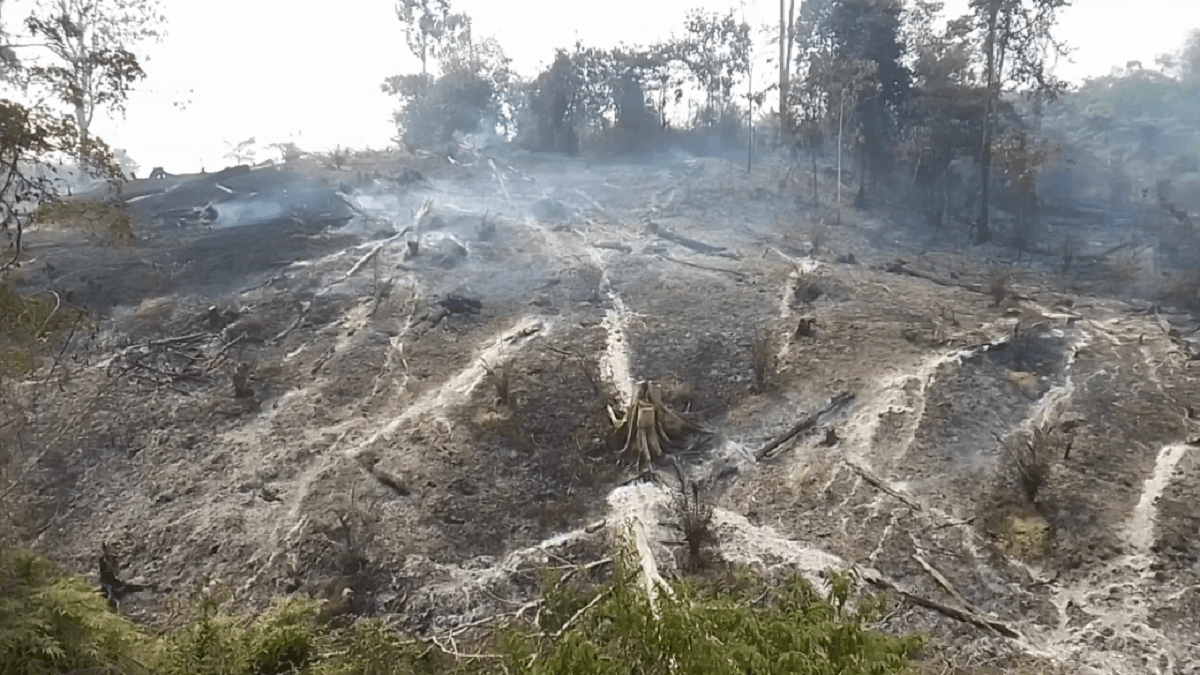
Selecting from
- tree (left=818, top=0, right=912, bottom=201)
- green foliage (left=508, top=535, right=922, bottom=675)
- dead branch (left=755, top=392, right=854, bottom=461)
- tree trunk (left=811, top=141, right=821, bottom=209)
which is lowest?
dead branch (left=755, top=392, right=854, bottom=461)

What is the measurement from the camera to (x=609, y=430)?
29.3 ft

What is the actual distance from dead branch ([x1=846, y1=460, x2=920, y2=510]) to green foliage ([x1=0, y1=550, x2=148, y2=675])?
22.2 ft

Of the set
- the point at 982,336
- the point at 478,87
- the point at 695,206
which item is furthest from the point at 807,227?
the point at 478,87

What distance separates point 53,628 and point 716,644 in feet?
13.5

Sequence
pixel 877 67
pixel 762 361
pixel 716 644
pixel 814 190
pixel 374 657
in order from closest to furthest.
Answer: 1. pixel 716 644
2. pixel 374 657
3. pixel 762 361
4. pixel 877 67
5. pixel 814 190

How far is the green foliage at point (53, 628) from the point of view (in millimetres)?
3904

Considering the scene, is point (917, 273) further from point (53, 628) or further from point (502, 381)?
point (53, 628)

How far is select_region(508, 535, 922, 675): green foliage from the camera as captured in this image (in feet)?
8.83

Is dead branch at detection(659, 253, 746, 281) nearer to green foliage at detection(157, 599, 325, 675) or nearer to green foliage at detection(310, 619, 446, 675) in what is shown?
green foliage at detection(310, 619, 446, 675)

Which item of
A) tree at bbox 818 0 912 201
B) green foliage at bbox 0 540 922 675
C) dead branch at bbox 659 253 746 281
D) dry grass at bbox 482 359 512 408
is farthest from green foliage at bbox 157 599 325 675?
tree at bbox 818 0 912 201

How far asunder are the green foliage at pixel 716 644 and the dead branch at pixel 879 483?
174 inches

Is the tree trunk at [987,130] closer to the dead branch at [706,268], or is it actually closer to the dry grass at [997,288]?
the dry grass at [997,288]

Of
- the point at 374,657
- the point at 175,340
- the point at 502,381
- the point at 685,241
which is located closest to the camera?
the point at 374,657

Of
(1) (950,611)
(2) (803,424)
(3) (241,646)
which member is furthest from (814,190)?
(3) (241,646)
